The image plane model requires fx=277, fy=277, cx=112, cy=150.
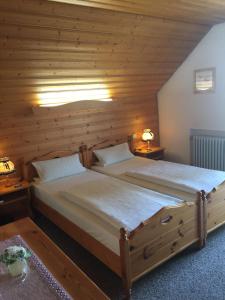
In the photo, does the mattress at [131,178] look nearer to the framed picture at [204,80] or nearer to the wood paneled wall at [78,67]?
the wood paneled wall at [78,67]

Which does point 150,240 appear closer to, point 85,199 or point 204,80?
point 85,199

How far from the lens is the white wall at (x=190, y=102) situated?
3809 millimetres

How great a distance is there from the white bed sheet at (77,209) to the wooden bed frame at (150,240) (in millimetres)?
55

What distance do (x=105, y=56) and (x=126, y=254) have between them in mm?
2295

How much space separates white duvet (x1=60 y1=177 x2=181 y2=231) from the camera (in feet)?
7.13

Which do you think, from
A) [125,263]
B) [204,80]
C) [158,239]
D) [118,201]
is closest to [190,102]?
[204,80]

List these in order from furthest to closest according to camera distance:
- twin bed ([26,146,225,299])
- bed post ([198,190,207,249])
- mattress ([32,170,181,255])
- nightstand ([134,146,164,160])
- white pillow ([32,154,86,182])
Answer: nightstand ([134,146,164,160])
white pillow ([32,154,86,182])
bed post ([198,190,207,249])
mattress ([32,170,181,255])
twin bed ([26,146,225,299])

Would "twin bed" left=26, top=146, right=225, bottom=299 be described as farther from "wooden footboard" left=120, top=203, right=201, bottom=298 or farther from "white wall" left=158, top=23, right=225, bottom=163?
"white wall" left=158, top=23, right=225, bottom=163

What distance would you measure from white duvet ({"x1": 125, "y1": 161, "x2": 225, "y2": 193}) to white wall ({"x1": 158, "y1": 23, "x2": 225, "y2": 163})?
1.16m

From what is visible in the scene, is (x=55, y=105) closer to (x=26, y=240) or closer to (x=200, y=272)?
(x=26, y=240)

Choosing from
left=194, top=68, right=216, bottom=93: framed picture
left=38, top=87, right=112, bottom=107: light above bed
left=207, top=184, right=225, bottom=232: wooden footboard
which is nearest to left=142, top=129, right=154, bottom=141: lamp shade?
left=38, top=87, right=112, bottom=107: light above bed

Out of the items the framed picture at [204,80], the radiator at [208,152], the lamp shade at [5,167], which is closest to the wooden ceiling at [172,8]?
the framed picture at [204,80]

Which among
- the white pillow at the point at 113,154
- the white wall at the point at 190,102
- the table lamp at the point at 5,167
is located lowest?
the white pillow at the point at 113,154

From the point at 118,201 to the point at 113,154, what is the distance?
5.15ft
